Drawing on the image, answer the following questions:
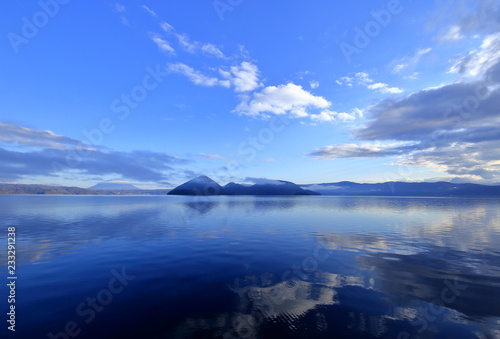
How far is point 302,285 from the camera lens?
17.5 m

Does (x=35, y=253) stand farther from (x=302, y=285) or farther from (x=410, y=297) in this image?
(x=410, y=297)

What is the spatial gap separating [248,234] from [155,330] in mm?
27904

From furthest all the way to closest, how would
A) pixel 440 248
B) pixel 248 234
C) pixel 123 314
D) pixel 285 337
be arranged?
pixel 248 234, pixel 440 248, pixel 123 314, pixel 285 337

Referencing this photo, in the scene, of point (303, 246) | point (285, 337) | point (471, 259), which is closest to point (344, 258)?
point (303, 246)
